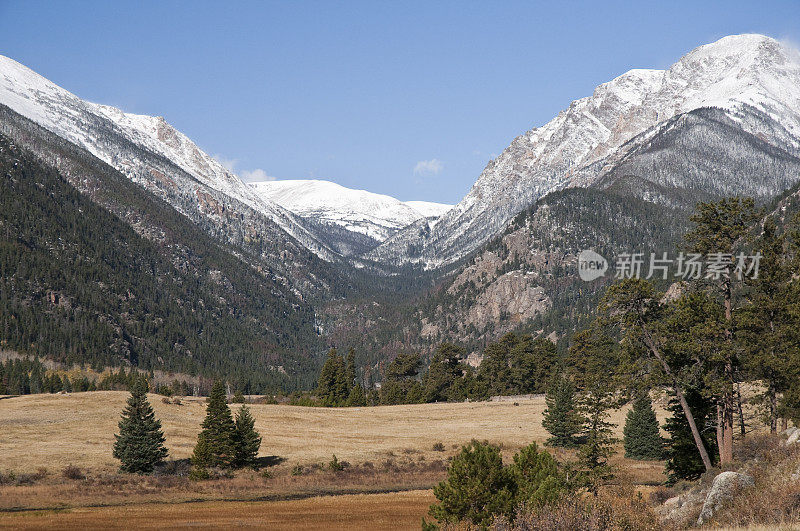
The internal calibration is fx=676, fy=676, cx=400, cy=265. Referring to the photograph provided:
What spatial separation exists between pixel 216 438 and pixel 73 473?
1383cm

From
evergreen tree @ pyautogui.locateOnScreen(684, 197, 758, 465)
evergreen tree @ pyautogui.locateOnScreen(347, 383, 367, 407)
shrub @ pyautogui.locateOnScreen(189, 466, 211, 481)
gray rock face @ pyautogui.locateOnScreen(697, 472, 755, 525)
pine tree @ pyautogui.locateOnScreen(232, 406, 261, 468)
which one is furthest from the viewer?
evergreen tree @ pyautogui.locateOnScreen(347, 383, 367, 407)

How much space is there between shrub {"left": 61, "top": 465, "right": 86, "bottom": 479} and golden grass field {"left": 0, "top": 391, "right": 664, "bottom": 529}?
32.1 inches

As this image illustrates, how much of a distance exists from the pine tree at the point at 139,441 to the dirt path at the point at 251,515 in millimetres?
14494

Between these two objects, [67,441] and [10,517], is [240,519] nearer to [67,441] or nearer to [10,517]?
[10,517]

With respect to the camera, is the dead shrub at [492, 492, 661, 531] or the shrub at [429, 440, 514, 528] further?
the shrub at [429, 440, 514, 528]

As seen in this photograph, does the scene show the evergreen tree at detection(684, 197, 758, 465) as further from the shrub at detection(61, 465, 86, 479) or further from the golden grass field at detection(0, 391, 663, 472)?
the shrub at detection(61, 465, 86, 479)

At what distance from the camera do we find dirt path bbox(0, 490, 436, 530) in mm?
44469

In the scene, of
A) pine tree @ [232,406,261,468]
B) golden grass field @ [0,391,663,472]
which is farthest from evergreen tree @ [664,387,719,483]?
pine tree @ [232,406,261,468]

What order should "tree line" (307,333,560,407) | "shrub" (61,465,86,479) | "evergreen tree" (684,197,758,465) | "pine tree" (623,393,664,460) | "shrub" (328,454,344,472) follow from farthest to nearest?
→ 1. "tree line" (307,333,560,407)
2. "pine tree" (623,393,664,460)
3. "shrub" (328,454,344,472)
4. "shrub" (61,465,86,479)
5. "evergreen tree" (684,197,758,465)

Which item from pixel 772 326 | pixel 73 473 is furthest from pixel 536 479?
Result: pixel 73 473

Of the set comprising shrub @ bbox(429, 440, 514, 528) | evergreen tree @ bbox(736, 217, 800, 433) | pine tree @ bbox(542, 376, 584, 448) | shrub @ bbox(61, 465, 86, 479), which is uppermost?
evergreen tree @ bbox(736, 217, 800, 433)

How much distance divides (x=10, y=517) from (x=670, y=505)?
138 feet

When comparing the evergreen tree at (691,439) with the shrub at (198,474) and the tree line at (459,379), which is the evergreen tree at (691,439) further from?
the tree line at (459,379)

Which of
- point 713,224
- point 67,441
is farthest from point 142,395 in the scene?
point 713,224
